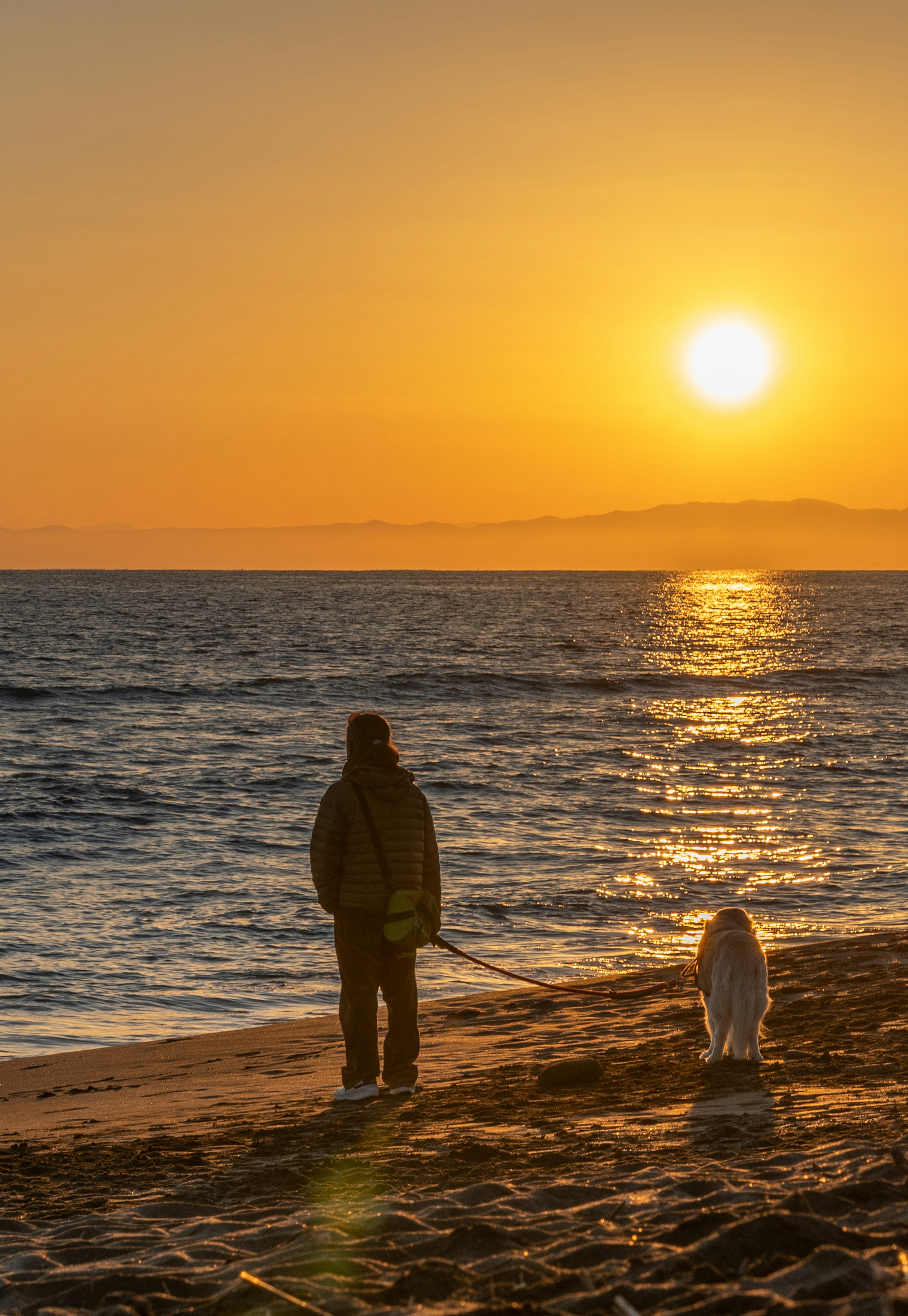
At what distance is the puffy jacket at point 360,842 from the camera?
6.49 meters

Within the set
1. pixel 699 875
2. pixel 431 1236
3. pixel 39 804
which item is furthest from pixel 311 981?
pixel 39 804

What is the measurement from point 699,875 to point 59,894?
302 inches

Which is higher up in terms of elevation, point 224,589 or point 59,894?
point 224,589

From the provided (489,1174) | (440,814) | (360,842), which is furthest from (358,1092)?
(440,814)

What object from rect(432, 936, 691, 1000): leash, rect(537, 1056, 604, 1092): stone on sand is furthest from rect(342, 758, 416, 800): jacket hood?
rect(432, 936, 691, 1000): leash

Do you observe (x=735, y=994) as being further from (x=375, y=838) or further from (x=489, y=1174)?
(x=489, y=1174)

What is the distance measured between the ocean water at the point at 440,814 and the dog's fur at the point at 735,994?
4.31 metres

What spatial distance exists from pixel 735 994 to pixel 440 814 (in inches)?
499

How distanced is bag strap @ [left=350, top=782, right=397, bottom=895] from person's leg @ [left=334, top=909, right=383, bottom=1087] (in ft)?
0.70

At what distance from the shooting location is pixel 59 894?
14.0 m

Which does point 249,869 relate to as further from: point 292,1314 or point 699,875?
point 292,1314

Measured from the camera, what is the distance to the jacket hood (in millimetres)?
6492

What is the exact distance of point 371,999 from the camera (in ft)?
22.1

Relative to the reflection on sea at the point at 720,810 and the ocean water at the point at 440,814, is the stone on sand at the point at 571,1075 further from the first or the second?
the reflection on sea at the point at 720,810
